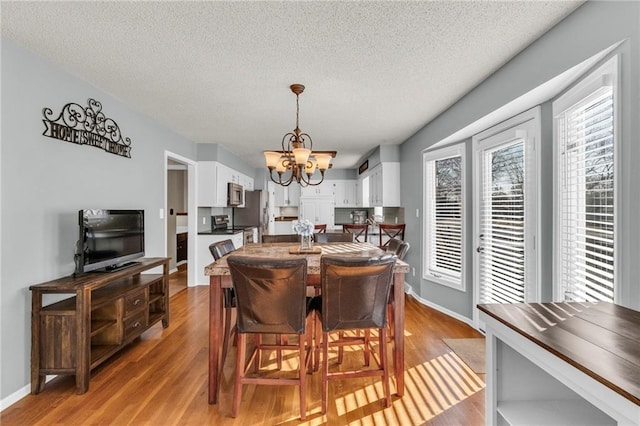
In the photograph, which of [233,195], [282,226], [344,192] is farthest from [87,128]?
[344,192]

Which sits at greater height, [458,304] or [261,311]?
[261,311]

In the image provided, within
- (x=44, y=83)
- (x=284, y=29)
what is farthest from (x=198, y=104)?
(x=284, y=29)

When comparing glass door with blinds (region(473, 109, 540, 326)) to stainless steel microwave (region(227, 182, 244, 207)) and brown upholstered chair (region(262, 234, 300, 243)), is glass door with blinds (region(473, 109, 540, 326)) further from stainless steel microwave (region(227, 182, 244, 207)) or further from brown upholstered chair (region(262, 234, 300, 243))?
stainless steel microwave (region(227, 182, 244, 207))

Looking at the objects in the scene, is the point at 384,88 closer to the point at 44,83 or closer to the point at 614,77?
the point at 614,77

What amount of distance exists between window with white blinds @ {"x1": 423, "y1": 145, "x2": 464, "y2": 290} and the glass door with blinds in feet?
1.23

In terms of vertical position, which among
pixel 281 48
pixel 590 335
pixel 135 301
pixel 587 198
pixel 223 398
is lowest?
pixel 223 398

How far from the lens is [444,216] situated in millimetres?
4051

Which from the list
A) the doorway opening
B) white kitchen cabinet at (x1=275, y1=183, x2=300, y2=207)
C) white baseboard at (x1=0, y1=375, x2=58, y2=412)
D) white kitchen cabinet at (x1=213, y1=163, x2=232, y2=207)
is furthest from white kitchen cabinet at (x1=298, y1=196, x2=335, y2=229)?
white baseboard at (x1=0, y1=375, x2=58, y2=412)

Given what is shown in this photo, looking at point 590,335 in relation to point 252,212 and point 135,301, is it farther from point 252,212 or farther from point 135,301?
point 252,212

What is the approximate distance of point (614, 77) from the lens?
1580 millimetres

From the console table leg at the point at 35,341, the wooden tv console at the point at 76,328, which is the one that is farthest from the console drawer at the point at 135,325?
the console table leg at the point at 35,341

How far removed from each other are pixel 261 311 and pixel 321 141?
376cm

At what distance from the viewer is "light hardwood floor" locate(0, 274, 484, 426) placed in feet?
6.31

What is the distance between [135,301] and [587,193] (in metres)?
3.57
